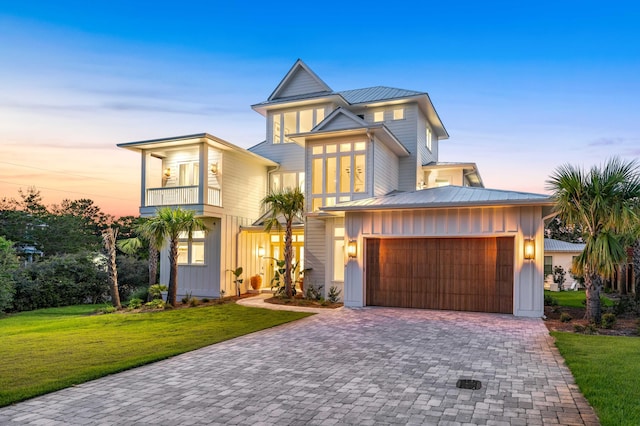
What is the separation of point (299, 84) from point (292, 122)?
1.77 meters

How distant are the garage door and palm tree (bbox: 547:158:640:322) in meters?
2.02

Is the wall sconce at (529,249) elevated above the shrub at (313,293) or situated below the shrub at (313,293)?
above

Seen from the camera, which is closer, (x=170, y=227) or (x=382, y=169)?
(x=170, y=227)

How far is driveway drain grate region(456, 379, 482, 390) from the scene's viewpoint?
537 cm

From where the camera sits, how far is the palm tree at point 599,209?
9617 mm

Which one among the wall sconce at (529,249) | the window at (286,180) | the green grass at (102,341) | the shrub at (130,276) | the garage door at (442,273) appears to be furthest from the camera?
the shrub at (130,276)

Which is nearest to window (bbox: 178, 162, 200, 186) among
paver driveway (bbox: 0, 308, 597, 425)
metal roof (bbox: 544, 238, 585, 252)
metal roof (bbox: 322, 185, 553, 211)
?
metal roof (bbox: 322, 185, 553, 211)

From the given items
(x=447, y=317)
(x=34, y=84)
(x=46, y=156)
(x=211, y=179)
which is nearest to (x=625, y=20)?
(x=447, y=317)

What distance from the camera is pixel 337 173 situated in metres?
15.7

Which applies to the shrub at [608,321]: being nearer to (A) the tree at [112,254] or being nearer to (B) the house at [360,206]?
(B) the house at [360,206]

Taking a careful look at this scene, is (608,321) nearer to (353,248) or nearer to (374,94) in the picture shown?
(353,248)

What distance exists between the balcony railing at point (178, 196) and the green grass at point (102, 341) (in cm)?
464

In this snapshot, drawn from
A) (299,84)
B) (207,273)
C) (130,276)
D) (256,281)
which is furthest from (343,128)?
(130,276)

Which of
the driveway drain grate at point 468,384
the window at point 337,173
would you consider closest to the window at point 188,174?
the window at point 337,173
